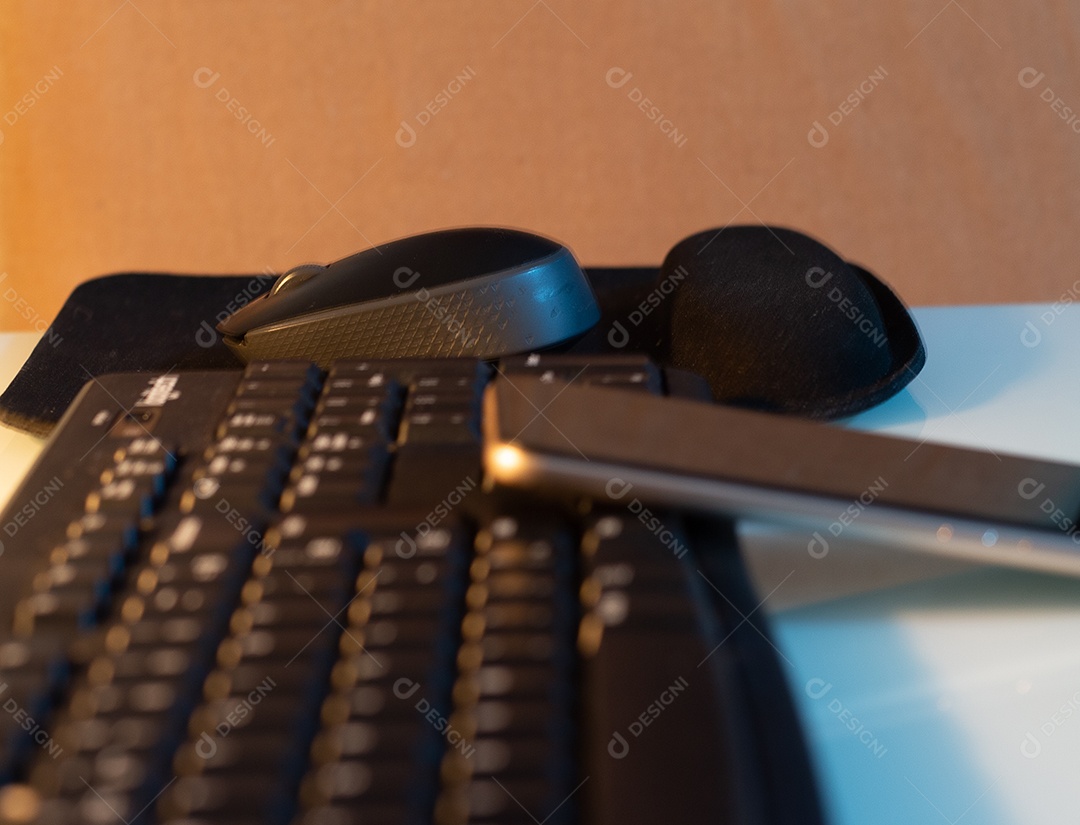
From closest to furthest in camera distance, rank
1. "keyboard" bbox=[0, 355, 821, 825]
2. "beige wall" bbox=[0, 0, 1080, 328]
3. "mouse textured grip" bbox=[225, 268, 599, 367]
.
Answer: "keyboard" bbox=[0, 355, 821, 825] → "mouse textured grip" bbox=[225, 268, 599, 367] → "beige wall" bbox=[0, 0, 1080, 328]

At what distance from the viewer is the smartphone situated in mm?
361

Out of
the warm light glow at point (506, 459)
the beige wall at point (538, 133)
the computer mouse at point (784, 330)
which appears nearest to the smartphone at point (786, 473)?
the warm light glow at point (506, 459)

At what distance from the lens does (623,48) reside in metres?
1.54

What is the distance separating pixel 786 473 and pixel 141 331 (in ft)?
1.46

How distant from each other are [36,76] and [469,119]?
0.62 meters

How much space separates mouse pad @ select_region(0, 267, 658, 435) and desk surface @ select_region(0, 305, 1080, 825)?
0.23 m

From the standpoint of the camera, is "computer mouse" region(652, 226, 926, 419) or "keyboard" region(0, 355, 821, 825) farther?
"computer mouse" region(652, 226, 926, 419)

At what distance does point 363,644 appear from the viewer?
1.04 feet

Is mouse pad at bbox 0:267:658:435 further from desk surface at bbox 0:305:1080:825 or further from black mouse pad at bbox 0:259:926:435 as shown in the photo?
desk surface at bbox 0:305:1080:825

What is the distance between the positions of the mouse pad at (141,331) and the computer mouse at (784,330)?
0.05 m

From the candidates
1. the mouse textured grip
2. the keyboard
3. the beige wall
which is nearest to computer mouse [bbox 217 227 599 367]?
the mouse textured grip

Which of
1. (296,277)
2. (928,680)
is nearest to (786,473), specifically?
(928,680)

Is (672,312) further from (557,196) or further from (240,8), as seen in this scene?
(240,8)

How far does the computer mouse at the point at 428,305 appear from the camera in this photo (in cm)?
54
